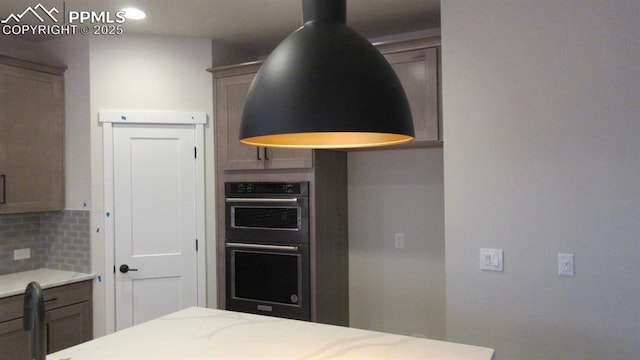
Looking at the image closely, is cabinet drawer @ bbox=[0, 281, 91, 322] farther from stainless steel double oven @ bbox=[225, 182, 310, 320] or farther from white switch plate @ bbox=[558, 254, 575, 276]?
white switch plate @ bbox=[558, 254, 575, 276]

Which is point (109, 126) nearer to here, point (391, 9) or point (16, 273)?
point (16, 273)

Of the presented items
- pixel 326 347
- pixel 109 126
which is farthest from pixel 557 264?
pixel 109 126

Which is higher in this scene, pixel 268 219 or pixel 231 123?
pixel 231 123

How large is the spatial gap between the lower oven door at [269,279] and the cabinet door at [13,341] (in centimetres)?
128

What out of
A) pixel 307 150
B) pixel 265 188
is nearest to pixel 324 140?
pixel 307 150

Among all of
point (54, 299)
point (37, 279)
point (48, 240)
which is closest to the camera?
point (54, 299)

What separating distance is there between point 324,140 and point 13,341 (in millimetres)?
2445

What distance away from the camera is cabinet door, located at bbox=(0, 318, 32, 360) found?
2.69 metres

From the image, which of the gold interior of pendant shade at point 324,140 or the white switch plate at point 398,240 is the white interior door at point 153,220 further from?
the gold interior of pendant shade at point 324,140

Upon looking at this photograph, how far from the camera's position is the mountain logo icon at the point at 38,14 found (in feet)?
9.02

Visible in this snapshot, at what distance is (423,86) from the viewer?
106 inches

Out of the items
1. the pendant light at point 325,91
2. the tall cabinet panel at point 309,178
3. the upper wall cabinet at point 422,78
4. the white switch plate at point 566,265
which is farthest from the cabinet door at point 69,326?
the white switch plate at point 566,265

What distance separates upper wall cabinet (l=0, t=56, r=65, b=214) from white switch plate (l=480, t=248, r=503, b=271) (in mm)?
2873

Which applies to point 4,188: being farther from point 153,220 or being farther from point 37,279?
point 153,220
